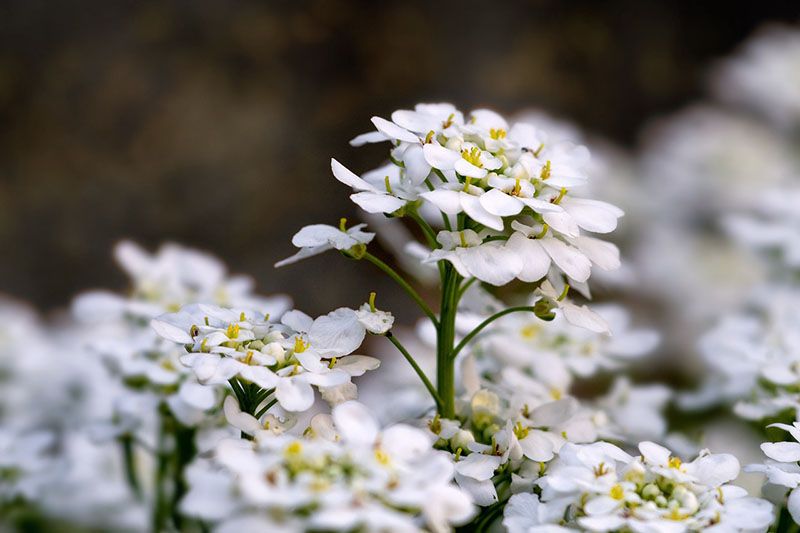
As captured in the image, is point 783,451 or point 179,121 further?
point 179,121

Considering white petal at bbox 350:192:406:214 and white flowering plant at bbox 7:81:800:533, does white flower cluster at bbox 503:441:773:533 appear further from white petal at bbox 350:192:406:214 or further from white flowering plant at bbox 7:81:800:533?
white petal at bbox 350:192:406:214

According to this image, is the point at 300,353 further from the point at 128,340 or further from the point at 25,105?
the point at 25,105

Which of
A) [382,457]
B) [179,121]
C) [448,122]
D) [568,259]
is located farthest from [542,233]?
[179,121]

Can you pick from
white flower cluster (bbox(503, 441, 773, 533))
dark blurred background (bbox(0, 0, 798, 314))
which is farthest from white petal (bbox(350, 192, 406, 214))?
dark blurred background (bbox(0, 0, 798, 314))

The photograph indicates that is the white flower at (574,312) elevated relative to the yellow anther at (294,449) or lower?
elevated

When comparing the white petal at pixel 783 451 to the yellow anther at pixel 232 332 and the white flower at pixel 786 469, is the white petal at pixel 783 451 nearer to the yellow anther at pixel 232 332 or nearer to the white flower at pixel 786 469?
the white flower at pixel 786 469

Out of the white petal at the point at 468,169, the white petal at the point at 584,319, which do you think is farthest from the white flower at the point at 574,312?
the white petal at the point at 468,169

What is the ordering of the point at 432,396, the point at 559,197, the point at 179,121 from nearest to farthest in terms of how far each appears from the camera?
the point at 559,197, the point at 432,396, the point at 179,121

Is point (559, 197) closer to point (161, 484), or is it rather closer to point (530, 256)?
point (530, 256)
